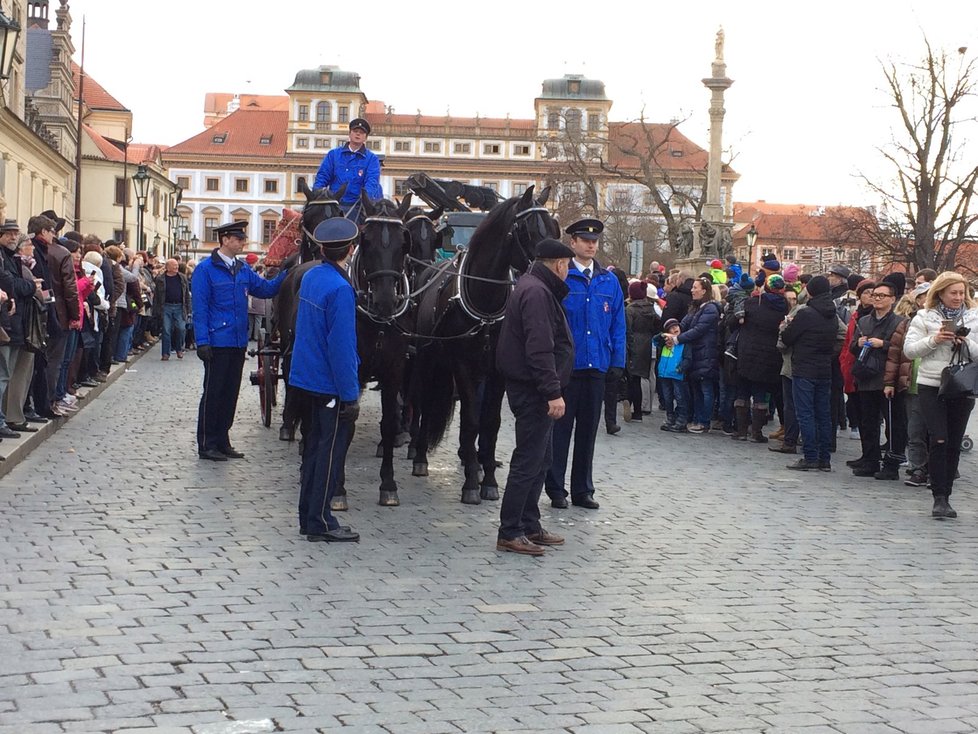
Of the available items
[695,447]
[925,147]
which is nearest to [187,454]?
[695,447]

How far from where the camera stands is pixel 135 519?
8.87m

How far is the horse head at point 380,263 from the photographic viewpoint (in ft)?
32.1

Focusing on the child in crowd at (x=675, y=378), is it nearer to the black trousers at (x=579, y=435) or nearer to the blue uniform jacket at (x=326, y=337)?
the black trousers at (x=579, y=435)

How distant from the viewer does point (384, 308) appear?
977 cm

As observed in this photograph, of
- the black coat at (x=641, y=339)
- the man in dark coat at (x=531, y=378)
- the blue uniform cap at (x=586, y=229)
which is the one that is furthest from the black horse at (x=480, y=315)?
the black coat at (x=641, y=339)

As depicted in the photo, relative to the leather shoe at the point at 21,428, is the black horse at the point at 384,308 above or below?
above

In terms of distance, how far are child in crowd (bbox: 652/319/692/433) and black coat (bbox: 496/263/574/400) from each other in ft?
26.2

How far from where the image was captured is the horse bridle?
32.2 ft

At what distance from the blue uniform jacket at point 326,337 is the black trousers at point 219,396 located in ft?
12.1

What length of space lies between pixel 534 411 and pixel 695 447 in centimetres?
666

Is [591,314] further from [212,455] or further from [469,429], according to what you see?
[212,455]

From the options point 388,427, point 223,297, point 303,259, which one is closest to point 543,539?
point 388,427

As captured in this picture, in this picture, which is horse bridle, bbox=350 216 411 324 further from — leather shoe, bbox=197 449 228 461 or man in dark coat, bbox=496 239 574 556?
leather shoe, bbox=197 449 228 461

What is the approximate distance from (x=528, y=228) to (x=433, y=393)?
198cm
